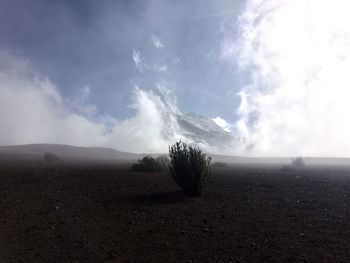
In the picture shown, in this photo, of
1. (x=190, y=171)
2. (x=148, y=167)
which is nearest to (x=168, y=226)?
(x=190, y=171)

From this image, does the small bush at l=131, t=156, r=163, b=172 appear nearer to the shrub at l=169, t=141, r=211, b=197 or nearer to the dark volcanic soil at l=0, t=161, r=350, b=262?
the shrub at l=169, t=141, r=211, b=197

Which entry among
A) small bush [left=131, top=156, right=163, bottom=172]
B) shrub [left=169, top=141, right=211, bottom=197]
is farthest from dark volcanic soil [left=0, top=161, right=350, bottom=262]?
small bush [left=131, top=156, right=163, bottom=172]

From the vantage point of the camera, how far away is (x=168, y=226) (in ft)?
31.0

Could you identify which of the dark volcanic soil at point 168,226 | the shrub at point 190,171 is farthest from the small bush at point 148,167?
the dark volcanic soil at point 168,226

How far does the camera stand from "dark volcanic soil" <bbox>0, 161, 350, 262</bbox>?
7.36 meters

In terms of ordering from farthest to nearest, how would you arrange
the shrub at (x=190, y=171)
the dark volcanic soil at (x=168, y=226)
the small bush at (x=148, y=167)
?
1. the small bush at (x=148, y=167)
2. the shrub at (x=190, y=171)
3. the dark volcanic soil at (x=168, y=226)

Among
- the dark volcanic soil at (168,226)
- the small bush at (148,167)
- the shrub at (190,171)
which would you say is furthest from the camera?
the small bush at (148,167)

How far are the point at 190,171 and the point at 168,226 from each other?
5631 mm

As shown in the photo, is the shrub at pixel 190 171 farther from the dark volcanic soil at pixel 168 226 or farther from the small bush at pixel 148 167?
the small bush at pixel 148 167

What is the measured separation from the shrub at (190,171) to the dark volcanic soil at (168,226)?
0.56m

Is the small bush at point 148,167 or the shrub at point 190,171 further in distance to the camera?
the small bush at point 148,167

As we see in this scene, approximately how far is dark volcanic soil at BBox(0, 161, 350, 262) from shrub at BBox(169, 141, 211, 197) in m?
0.56

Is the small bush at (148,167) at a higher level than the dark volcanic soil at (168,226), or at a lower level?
higher

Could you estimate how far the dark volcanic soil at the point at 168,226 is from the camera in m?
7.36
